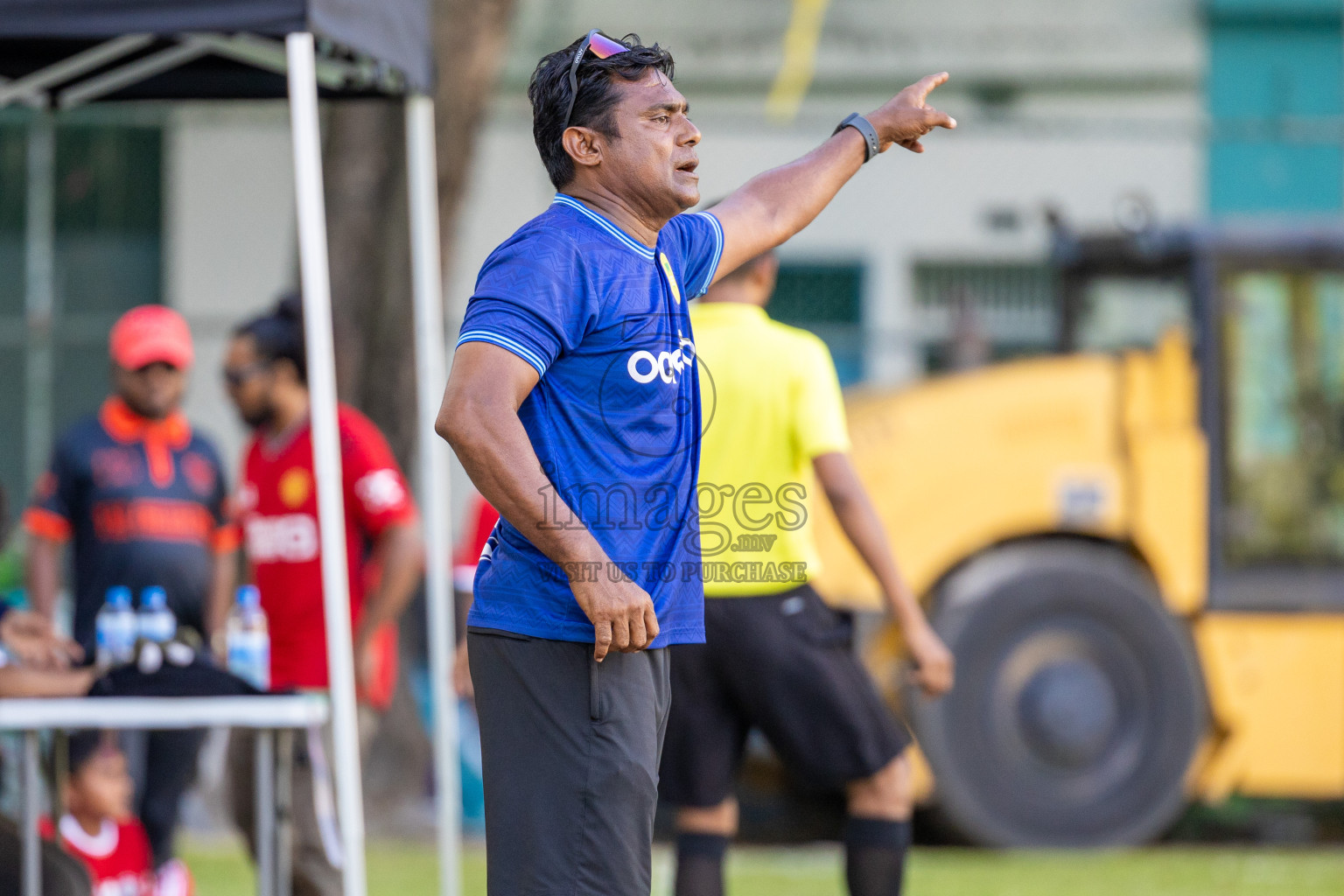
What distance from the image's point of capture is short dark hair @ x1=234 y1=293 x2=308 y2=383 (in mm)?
5332

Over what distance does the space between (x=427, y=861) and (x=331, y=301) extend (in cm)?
278

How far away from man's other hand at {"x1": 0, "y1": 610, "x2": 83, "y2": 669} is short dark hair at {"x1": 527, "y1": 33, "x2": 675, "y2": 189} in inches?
91.1

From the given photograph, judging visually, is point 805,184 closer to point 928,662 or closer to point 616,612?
→ point 616,612

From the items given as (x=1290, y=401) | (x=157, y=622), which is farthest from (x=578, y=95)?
(x=1290, y=401)

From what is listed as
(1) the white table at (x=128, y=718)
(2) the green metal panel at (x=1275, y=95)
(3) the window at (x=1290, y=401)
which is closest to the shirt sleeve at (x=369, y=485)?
(1) the white table at (x=128, y=718)

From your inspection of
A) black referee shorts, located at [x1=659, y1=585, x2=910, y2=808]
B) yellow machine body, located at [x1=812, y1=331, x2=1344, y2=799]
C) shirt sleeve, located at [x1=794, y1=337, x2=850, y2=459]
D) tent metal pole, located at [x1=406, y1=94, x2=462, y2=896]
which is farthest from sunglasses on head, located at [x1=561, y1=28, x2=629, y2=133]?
yellow machine body, located at [x1=812, y1=331, x2=1344, y2=799]

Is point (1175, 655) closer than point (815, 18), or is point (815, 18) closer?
point (1175, 655)

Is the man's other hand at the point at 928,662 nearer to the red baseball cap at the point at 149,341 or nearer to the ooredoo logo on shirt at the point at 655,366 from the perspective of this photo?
the ooredoo logo on shirt at the point at 655,366

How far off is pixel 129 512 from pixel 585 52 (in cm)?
322

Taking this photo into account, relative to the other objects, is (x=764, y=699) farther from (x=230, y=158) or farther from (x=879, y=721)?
(x=230, y=158)

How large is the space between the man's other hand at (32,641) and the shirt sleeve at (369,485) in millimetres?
1060

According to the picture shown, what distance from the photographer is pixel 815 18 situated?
47.6ft

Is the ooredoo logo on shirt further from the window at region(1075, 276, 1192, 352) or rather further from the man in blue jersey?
the window at region(1075, 276, 1192, 352)

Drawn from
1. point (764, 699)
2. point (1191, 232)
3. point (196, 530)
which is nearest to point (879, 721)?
point (764, 699)
